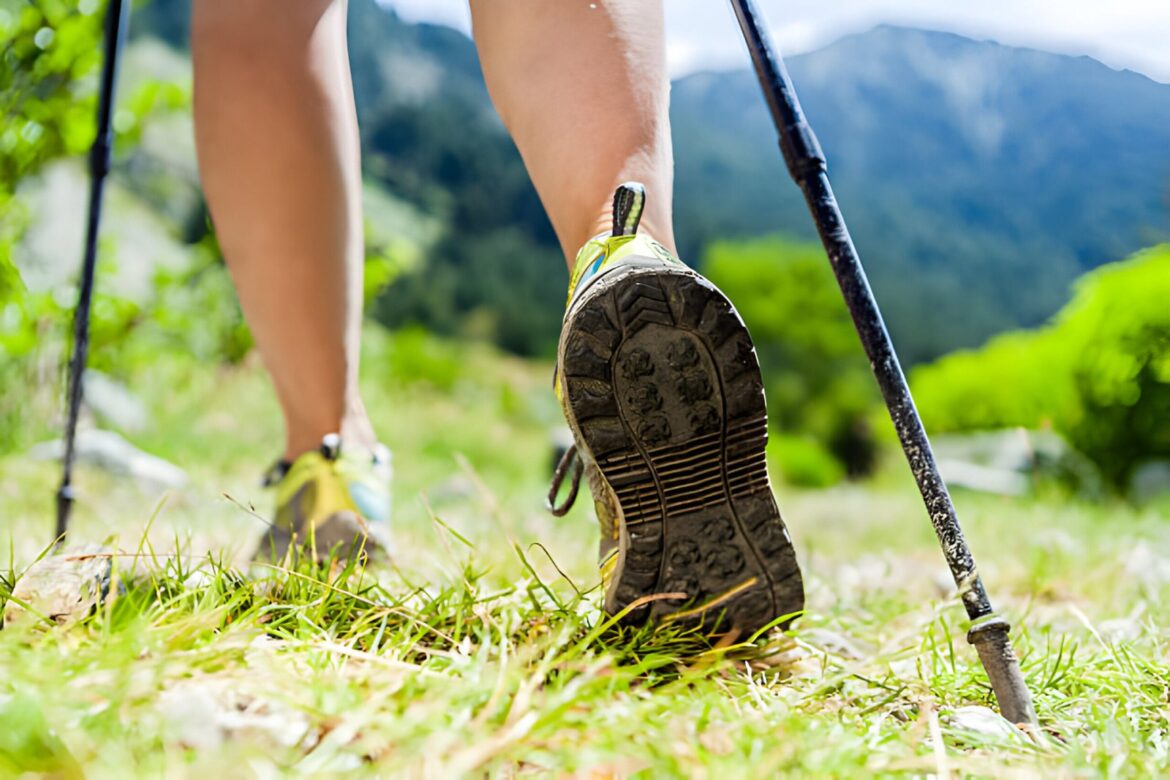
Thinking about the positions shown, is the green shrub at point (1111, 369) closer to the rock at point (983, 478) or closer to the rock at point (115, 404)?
the rock at point (983, 478)

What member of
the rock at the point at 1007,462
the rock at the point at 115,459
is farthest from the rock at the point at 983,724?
the rock at the point at 1007,462

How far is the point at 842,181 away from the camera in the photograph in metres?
11.7

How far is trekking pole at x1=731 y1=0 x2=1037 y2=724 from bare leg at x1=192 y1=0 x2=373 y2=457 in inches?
18.1

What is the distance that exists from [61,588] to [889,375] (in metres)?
0.56

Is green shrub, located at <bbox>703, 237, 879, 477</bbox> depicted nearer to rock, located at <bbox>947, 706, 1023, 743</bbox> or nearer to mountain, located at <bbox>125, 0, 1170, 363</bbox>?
mountain, located at <bbox>125, 0, 1170, 363</bbox>

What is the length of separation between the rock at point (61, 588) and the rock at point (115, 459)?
1.82 metres

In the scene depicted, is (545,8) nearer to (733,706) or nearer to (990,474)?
(733,706)

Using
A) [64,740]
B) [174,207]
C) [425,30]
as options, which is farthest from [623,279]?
[425,30]

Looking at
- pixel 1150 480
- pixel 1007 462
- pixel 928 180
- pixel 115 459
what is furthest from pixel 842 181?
pixel 115 459

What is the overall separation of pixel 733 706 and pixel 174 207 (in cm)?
781

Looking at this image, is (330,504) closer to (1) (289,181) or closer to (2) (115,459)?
(1) (289,181)

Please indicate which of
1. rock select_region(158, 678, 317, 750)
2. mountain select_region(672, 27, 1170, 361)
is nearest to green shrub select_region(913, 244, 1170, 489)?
rock select_region(158, 678, 317, 750)

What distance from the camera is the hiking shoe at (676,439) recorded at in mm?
574

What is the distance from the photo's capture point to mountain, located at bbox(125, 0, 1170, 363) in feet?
30.1
